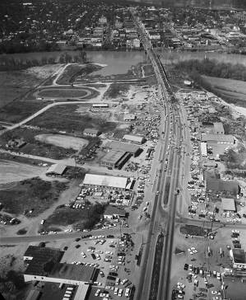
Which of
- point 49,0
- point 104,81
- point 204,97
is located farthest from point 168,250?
point 49,0

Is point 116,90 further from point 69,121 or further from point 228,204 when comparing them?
point 228,204

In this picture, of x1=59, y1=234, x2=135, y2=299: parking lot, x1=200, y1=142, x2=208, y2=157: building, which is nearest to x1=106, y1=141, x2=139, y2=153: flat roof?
x1=200, y1=142, x2=208, y2=157: building

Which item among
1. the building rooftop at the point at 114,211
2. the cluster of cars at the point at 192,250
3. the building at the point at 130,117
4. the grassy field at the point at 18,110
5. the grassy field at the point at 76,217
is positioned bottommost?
the cluster of cars at the point at 192,250

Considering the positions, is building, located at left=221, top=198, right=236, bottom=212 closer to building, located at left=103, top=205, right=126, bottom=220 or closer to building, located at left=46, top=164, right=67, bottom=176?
building, located at left=103, top=205, right=126, bottom=220

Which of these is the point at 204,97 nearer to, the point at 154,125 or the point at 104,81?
the point at 154,125

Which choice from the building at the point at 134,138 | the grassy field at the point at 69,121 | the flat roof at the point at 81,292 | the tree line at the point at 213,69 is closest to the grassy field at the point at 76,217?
the flat roof at the point at 81,292

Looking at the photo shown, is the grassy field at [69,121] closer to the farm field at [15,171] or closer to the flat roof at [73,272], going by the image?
the farm field at [15,171]

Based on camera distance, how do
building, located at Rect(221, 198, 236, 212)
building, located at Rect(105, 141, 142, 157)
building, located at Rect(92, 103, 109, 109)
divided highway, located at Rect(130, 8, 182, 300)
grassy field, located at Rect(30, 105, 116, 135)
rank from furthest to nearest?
1. building, located at Rect(92, 103, 109, 109)
2. grassy field, located at Rect(30, 105, 116, 135)
3. building, located at Rect(105, 141, 142, 157)
4. building, located at Rect(221, 198, 236, 212)
5. divided highway, located at Rect(130, 8, 182, 300)
